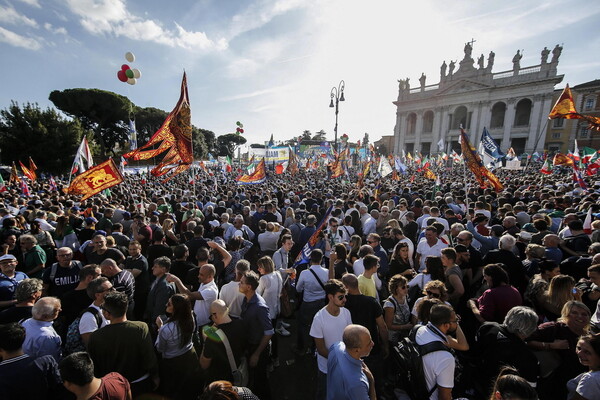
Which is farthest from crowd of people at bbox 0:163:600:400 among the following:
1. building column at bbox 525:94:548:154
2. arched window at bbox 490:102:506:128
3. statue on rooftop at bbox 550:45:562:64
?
arched window at bbox 490:102:506:128

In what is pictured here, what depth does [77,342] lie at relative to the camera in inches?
108

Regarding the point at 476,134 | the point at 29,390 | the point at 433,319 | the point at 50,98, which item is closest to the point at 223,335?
the point at 29,390

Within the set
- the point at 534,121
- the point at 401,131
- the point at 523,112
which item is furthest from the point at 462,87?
the point at 401,131

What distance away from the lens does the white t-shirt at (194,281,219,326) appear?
3436 mm

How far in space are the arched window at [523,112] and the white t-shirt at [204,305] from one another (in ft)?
198

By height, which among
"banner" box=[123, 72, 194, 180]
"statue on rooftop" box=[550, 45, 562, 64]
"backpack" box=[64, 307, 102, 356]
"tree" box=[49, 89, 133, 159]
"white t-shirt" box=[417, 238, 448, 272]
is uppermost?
"statue on rooftop" box=[550, 45, 562, 64]

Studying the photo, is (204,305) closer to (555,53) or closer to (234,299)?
(234,299)

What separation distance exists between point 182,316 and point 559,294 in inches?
149

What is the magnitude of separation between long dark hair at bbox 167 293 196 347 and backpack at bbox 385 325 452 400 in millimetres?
1968

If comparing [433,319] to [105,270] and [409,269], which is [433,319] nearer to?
[409,269]

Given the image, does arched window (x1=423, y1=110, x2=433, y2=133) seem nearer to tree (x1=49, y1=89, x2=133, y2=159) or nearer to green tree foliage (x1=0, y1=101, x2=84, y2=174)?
tree (x1=49, y1=89, x2=133, y2=159)

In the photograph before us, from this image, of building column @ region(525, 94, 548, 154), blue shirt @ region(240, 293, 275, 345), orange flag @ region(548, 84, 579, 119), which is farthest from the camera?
building column @ region(525, 94, 548, 154)

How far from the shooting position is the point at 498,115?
51219 mm

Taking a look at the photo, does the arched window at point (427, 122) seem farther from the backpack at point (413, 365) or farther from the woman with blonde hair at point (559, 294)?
the backpack at point (413, 365)
